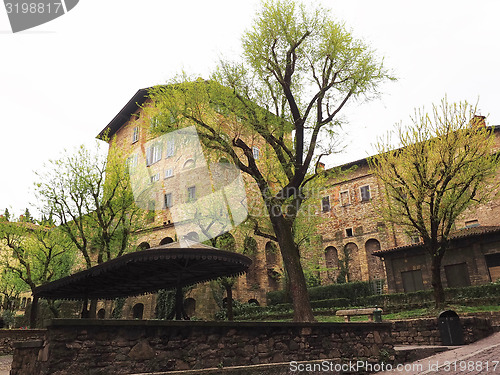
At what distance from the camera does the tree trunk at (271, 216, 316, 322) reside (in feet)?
39.2

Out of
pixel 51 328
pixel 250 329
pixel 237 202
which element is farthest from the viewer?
pixel 237 202

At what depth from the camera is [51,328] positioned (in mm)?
5801

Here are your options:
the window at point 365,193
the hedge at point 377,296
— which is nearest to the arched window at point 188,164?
the hedge at point 377,296

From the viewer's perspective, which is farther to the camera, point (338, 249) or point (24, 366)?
point (338, 249)

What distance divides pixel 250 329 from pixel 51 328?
377cm

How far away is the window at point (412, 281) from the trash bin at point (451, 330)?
1580 cm

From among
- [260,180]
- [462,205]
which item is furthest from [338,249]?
[260,180]

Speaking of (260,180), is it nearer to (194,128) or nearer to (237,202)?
(194,128)

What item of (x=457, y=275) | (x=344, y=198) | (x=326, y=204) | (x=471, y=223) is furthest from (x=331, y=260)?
(x=471, y=223)

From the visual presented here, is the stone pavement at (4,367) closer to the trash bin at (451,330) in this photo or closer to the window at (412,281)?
the trash bin at (451,330)

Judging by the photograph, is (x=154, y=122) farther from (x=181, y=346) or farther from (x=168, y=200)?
(x=168, y=200)

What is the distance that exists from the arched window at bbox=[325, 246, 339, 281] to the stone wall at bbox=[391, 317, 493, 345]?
21247 mm

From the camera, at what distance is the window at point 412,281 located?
25.9m

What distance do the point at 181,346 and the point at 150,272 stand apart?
308 centimetres
